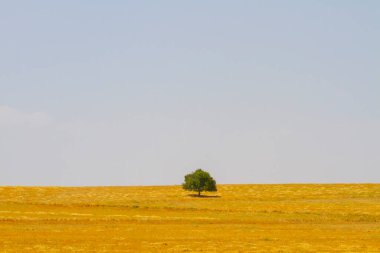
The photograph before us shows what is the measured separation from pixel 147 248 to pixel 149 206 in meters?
46.2

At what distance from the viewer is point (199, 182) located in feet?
368

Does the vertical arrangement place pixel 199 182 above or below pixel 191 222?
above

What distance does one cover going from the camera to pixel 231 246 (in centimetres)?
4284

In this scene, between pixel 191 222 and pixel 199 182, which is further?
pixel 199 182

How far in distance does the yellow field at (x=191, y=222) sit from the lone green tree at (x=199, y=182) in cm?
221

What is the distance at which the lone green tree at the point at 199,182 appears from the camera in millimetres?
112438

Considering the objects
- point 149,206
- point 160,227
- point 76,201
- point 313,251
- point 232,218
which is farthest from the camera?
point 76,201

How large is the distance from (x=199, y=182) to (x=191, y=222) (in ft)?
156

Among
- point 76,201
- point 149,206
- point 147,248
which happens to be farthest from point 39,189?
point 147,248

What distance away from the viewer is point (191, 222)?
212ft

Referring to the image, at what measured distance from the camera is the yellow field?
143ft

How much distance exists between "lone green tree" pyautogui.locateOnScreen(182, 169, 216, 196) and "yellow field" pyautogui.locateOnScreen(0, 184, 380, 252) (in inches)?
86.9

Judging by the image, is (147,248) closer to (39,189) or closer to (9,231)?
(9,231)

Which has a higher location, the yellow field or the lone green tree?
the lone green tree
